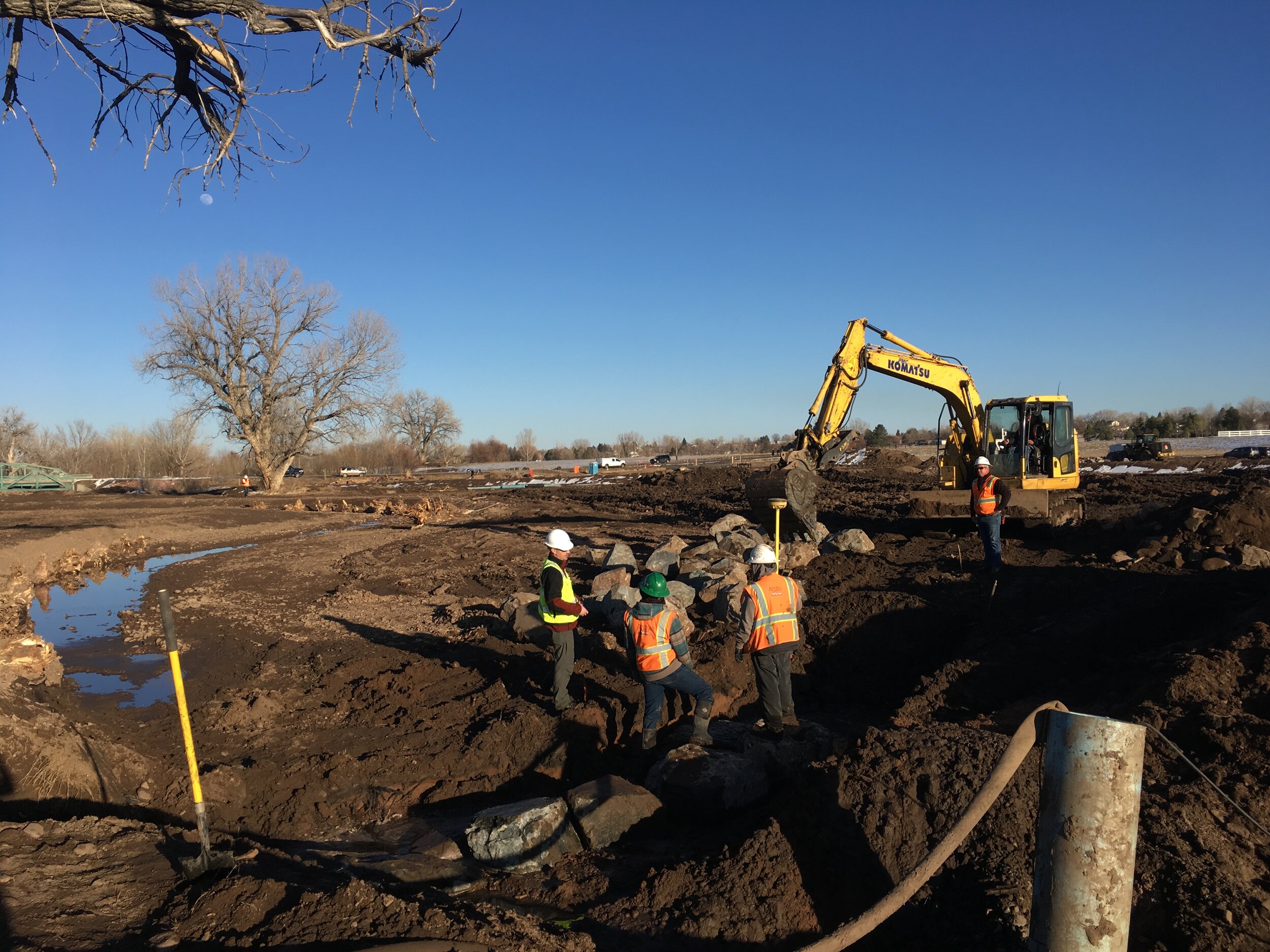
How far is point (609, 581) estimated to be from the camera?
1227cm

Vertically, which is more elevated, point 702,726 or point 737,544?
point 737,544

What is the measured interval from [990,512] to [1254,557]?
315cm

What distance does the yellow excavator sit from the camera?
→ 14.0 meters

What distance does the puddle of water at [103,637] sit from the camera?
30.8 ft

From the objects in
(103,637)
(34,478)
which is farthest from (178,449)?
(103,637)

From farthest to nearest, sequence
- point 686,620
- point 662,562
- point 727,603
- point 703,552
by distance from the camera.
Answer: point 703,552, point 662,562, point 727,603, point 686,620

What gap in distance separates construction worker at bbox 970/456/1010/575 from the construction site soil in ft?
2.03

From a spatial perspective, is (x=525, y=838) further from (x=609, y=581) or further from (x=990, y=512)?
(x=990, y=512)

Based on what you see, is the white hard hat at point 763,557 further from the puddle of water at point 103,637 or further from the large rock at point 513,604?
the puddle of water at point 103,637

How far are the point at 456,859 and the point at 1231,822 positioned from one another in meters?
4.51

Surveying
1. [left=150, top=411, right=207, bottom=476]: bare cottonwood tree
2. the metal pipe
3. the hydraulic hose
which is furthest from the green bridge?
the metal pipe

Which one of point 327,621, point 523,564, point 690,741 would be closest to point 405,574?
point 523,564

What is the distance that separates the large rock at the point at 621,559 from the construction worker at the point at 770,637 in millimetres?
6883

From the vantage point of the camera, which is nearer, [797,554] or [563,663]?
[563,663]
